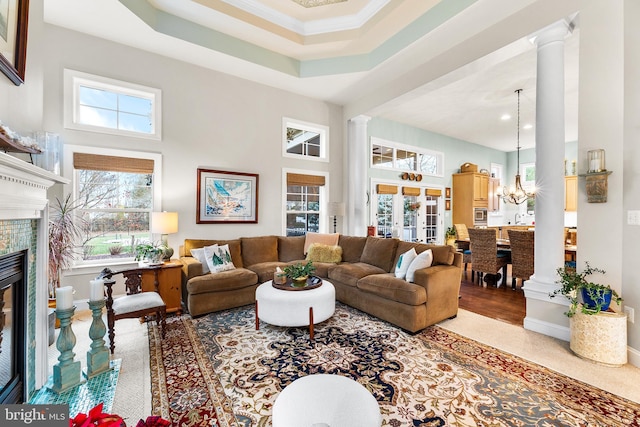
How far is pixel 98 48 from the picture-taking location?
3.76m

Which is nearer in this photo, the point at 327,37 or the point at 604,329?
the point at 604,329

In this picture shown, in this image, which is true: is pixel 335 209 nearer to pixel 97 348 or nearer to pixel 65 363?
pixel 97 348

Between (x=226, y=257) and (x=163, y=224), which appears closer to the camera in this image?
(x=163, y=224)

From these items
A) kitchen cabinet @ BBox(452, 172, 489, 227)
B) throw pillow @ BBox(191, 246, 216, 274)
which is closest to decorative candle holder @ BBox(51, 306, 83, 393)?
throw pillow @ BBox(191, 246, 216, 274)

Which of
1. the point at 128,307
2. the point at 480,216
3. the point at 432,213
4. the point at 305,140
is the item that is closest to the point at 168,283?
the point at 128,307

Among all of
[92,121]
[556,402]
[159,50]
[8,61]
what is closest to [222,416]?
[556,402]

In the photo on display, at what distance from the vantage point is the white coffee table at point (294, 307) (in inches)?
112

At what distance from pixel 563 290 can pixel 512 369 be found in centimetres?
100

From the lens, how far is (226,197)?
4.75 m

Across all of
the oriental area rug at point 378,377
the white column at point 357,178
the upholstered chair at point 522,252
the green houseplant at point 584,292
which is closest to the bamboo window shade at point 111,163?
the oriental area rug at point 378,377

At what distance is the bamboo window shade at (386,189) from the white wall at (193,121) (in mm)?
1554

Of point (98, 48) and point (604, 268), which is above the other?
point (98, 48)

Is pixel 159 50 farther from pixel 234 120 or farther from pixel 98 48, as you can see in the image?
pixel 234 120

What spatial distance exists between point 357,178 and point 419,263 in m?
2.94
